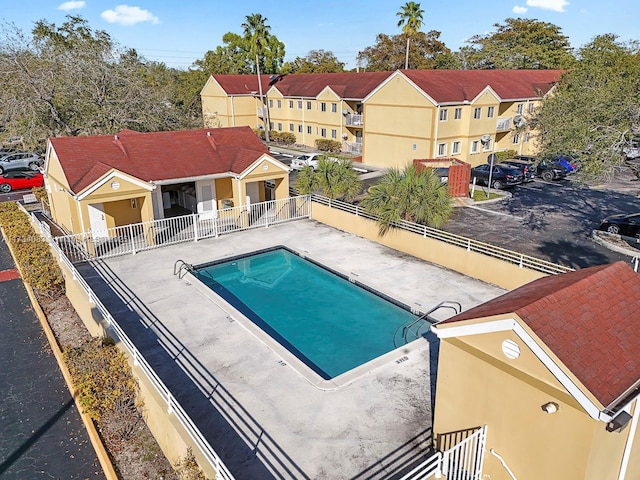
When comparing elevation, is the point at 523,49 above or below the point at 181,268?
above

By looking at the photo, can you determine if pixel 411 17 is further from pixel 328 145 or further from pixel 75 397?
pixel 75 397

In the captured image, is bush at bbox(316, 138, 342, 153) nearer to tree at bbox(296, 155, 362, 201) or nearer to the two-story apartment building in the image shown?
the two-story apartment building

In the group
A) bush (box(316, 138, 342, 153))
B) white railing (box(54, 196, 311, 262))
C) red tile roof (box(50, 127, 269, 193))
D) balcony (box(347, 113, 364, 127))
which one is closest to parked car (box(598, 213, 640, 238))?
white railing (box(54, 196, 311, 262))

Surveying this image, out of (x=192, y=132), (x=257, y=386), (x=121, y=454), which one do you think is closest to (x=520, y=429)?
(x=257, y=386)

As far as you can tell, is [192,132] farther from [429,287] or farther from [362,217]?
[429,287]

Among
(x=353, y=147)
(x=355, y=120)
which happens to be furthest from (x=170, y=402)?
(x=353, y=147)

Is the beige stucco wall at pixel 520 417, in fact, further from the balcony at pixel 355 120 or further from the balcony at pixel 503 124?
the balcony at pixel 355 120

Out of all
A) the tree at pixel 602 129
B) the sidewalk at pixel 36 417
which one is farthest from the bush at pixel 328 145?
the sidewalk at pixel 36 417
